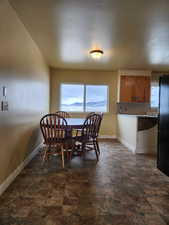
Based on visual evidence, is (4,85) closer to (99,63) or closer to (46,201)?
(46,201)

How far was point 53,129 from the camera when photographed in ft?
10.5

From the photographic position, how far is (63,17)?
255cm

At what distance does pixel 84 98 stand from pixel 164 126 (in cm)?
371

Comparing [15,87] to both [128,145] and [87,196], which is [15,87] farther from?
[128,145]

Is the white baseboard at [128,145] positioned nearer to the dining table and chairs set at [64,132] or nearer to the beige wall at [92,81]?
the beige wall at [92,81]

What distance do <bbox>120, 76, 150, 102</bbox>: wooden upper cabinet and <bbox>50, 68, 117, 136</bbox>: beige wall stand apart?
0.39m

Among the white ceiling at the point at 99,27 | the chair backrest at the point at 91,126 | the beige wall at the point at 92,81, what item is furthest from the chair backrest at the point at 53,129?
the beige wall at the point at 92,81

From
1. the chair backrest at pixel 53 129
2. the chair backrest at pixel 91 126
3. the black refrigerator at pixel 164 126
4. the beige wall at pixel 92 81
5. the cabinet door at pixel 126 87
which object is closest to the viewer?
the black refrigerator at pixel 164 126

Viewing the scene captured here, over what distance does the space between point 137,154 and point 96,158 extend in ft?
3.54

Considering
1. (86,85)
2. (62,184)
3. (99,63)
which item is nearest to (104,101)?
(86,85)

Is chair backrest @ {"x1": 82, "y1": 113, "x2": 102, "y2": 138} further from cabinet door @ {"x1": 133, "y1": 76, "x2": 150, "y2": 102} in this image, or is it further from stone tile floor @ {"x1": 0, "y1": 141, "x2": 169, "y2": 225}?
cabinet door @ {"x1": 133, "y1": 76, "x2": 150, "y2": 102}

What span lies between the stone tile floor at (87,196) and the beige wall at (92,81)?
288cm

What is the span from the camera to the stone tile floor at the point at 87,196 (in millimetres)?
1714

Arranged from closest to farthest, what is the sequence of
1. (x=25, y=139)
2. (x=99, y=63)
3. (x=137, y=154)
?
(x=25, y=139) → (x=137, y=154) → (x=99, y=63)
